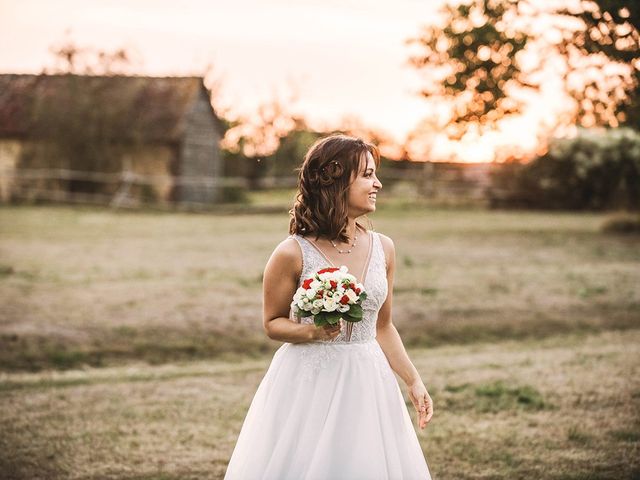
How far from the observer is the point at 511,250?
22.0 metres

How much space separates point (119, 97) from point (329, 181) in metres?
36.2

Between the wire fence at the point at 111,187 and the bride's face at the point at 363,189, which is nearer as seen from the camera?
the bride's face at the point at 363,189

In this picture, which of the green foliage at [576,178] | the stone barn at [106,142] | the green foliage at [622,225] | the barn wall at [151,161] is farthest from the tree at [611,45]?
the barn wall at [151,161]

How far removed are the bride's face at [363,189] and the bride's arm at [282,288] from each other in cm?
32

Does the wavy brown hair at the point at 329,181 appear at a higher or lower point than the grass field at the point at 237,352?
higher

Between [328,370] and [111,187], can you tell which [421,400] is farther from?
[111,187]

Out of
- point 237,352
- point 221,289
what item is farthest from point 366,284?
point 221,289

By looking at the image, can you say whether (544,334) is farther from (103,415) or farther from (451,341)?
(103,415)

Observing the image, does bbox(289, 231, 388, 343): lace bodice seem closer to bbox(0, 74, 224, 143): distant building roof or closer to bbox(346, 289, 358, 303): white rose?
bbox(346, 289, 358, 303): white rose

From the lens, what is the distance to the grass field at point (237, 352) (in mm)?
6609

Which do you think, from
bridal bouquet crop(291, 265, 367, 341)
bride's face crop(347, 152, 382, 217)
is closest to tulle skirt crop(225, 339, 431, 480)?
bridal bouquet crop(291, 265, 367, 341)

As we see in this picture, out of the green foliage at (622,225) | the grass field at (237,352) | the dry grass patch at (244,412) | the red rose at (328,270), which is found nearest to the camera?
the red rose at (328,270)

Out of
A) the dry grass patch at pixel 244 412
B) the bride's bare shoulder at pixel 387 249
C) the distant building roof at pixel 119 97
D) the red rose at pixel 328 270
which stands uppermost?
the distant building roof at pixel 119 97

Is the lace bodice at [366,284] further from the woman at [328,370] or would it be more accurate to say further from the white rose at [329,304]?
the white rose at [329,304]
